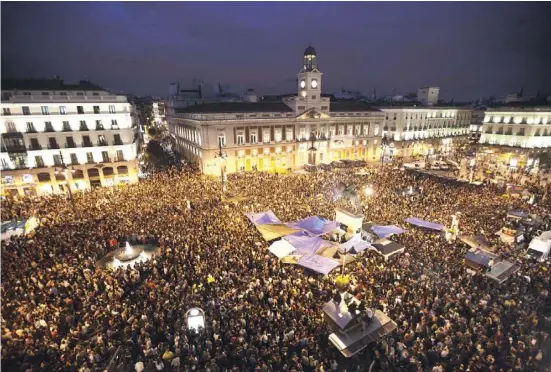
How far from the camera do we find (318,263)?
15961 millimetres

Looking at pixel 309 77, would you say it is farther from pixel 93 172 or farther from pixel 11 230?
pixel 11 230

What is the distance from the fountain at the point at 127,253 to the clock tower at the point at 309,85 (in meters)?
38.4

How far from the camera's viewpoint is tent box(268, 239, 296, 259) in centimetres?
1705

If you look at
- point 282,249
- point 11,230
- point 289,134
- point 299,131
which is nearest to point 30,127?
point 11,230

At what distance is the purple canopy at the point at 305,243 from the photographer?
17453 mm

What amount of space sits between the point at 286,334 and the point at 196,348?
12.5 ft

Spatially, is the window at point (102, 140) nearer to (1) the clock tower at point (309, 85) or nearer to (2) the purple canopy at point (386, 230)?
(1) the clock tower at point (309, 85)

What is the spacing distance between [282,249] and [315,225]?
4.53 metres

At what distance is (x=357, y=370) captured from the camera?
10352 millimetres

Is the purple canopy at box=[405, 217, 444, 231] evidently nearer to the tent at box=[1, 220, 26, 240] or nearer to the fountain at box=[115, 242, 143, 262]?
the fountain at box=[115, 242, 143, 262]

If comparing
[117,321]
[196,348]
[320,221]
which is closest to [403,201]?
[320,221]

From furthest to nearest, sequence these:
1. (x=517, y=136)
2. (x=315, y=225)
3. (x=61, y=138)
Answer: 1. (x=517, y=136)
2. (x=61, y=138)
3. (x=315, y=225)

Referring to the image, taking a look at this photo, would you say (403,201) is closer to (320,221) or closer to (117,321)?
(320,221)

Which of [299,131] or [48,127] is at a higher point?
[48,127]
